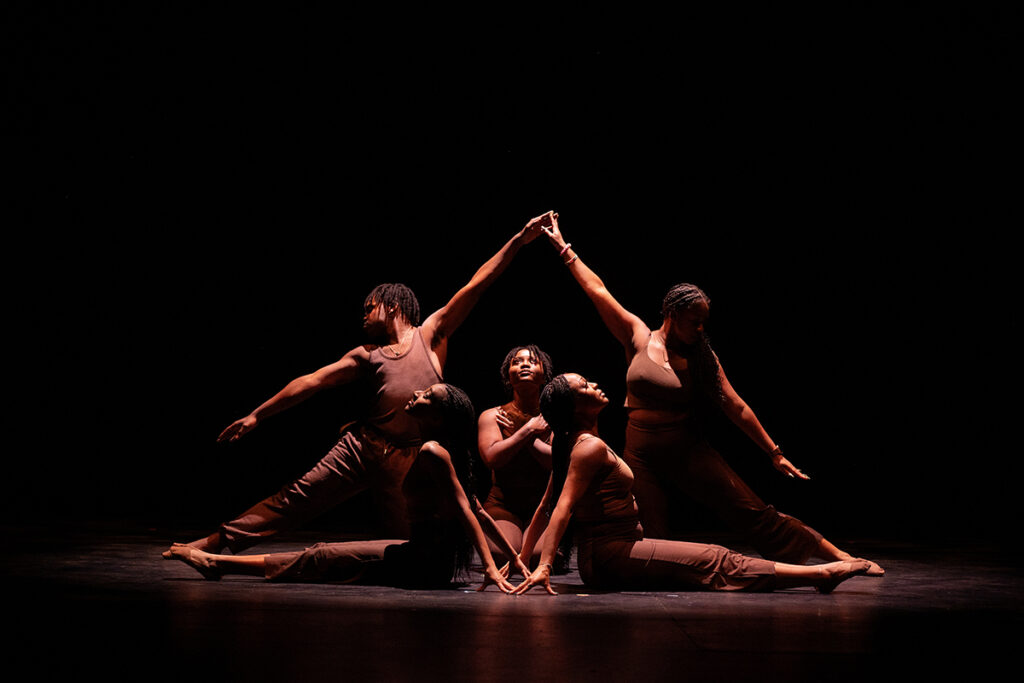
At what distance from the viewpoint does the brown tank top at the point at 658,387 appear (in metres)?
5.13

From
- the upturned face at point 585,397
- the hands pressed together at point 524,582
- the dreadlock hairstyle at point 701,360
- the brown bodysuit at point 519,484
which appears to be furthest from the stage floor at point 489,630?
the dreadlock hairstyle at point 701,360

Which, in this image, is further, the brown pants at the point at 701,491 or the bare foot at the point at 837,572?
the brown pants at the point at 701,491

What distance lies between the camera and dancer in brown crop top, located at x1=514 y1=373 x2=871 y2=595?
4.57 metres

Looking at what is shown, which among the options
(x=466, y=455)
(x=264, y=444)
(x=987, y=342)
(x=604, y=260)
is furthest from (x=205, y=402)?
(x=987, y=342)

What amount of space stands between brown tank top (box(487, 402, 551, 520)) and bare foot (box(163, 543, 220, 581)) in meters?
1.31

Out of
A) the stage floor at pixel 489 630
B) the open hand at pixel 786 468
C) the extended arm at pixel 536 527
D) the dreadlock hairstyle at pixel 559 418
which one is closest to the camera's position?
the stage floor at pixel 489 630

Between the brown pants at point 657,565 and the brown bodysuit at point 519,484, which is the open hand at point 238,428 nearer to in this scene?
the brown bodysuit at point 519,484

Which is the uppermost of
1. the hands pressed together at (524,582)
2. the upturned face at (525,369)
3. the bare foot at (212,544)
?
the upturned face at (525,369)

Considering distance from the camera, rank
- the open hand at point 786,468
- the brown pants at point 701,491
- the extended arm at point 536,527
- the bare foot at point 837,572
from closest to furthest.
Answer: the bare foot at point 837,572 → the extended arm at point 536,527 → the brown pants at point 701,491 → the open hand at point 786,468

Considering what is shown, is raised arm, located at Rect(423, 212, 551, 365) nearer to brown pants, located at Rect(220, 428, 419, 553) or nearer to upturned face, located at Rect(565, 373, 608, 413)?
brown pants, located at Rect(220, 428, 419, 553)

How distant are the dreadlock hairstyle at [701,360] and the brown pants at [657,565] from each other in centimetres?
79

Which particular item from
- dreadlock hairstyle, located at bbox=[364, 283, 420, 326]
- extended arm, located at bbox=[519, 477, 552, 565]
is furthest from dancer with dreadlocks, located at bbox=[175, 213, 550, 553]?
extended arm, located at bbox=[519, 477, 552, 565]

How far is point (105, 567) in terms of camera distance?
5051 millimetres

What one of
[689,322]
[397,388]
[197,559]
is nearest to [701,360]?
[689,322]
